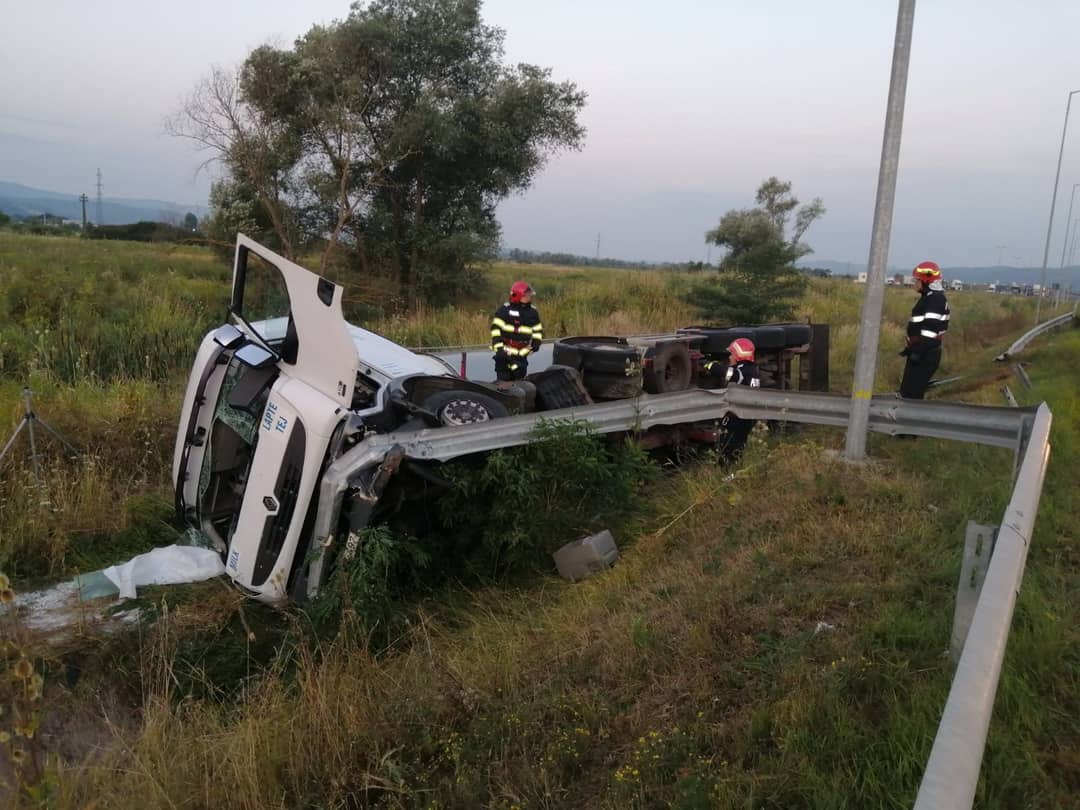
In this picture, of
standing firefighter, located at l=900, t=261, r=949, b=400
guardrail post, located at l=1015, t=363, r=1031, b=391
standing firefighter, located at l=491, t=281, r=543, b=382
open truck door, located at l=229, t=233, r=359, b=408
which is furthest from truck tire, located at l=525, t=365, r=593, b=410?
guardrail post, located at l=1015, t=363, r=1031, b=391

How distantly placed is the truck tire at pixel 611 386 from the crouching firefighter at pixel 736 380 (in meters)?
0.80

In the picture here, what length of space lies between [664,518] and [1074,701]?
2861 mm

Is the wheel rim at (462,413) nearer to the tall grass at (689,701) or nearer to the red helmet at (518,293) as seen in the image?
the tall grass at (689,701)

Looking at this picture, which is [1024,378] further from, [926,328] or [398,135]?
[398,135]

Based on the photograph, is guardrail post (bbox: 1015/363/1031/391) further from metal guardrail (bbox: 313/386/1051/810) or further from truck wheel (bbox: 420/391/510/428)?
truck wheel (bbox: 420/391/510/428)

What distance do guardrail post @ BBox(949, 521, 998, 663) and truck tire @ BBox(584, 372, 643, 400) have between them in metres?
4.22

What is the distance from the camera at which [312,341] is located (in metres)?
4.21

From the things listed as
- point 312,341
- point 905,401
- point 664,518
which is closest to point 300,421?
point 312,341

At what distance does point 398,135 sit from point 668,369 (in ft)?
49.5

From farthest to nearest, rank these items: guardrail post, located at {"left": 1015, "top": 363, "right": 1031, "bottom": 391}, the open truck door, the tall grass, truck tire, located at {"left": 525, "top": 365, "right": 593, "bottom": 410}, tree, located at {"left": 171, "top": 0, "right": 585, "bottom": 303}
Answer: tree, located at {"left": 171, "top": 0, "right": 585, "bottom": 303} < guardrail post, located at {"left": 1015, "top": 363, "right": 1031, "bottom": 391} < truck tire, located at {"left": 525, "top": 365, "right": 593, "bottom": 410} < the open truck door < the tall grass

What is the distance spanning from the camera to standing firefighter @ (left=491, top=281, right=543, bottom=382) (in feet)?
28.8

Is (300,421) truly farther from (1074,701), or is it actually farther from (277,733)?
(1074,701)

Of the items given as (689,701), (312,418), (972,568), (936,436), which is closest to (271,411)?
(312,418)

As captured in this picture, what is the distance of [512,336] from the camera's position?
29.0 feet
